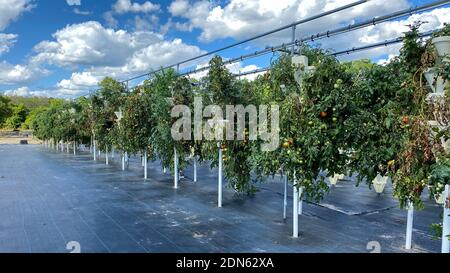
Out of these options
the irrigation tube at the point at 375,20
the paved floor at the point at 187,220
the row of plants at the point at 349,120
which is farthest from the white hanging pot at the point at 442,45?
the paved floor at the point at 187,220

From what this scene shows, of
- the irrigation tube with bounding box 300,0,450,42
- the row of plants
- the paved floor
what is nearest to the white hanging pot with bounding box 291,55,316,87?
the row of plants

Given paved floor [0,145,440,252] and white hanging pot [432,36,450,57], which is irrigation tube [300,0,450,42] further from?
paved floor [0,145,440,252]

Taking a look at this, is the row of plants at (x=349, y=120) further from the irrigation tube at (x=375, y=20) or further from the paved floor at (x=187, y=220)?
the paved floor at (x=187, y=220)

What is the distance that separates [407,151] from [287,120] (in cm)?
133

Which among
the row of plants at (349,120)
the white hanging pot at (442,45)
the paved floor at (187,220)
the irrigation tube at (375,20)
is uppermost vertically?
the irrigation tube at (375,20)

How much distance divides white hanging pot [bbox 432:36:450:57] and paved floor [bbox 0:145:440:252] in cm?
213

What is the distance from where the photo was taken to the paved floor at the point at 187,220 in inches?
158

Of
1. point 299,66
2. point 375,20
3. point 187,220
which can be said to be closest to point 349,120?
point 299,66

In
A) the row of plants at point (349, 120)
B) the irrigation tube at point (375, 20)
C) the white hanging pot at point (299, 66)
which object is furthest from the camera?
the white hanging pot at point (299, 66)

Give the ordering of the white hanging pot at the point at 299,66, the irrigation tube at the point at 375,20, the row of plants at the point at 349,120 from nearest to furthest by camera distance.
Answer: the row of plants at the point at 349,120 → the irrigation tube at the point at 375,20 → the white hanging pot at the point at 299,66

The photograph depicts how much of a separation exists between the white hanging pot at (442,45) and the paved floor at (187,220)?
213cm
